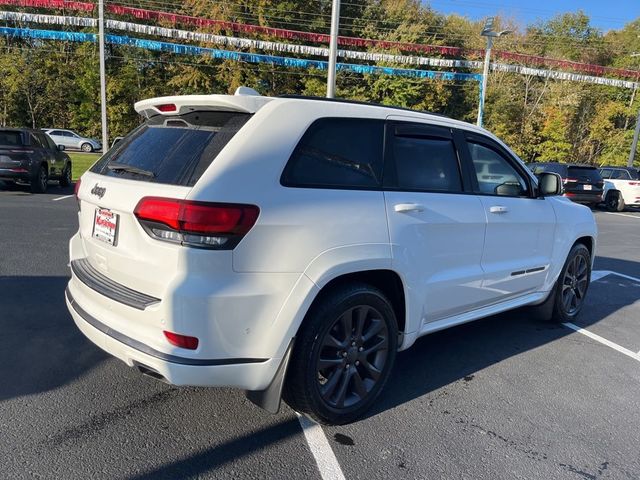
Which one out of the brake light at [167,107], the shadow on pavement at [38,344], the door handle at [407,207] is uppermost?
the brake light at [167,107]

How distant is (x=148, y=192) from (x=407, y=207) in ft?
5.08

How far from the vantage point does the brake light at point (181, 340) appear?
2.44 metres

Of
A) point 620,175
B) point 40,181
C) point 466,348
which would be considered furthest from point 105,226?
point 620,175

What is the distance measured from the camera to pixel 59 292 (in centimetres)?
518

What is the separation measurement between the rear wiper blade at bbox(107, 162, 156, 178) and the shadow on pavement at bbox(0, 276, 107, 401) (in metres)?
1.50

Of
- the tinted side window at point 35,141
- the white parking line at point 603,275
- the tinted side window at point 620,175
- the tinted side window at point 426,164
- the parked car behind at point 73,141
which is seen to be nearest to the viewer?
the tinted side window at point 426,164

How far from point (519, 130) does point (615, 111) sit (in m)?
9.73

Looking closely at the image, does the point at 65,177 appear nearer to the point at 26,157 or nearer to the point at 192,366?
the point at 26,157

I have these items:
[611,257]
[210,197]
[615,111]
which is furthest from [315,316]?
[615,111]

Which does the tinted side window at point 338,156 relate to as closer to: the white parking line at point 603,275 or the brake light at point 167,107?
the brake light at point 167,107

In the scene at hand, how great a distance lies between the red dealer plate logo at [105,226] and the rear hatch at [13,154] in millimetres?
11347

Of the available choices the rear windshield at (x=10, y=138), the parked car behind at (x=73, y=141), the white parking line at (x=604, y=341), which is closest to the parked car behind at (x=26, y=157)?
the rear windshield at (x=10, y=138)

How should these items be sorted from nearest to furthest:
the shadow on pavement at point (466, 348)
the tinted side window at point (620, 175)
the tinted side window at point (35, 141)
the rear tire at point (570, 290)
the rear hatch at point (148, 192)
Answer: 1. the rear hatch at point (148, 192)
2. the shadow on pavement at point (466, 348)
3. the rear tire at point (570, 290)
4. the tinted side window at point (35, 141)
5. the tinted side window at point (620, 175)

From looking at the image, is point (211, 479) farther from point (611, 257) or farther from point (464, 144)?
point (611, 257)
